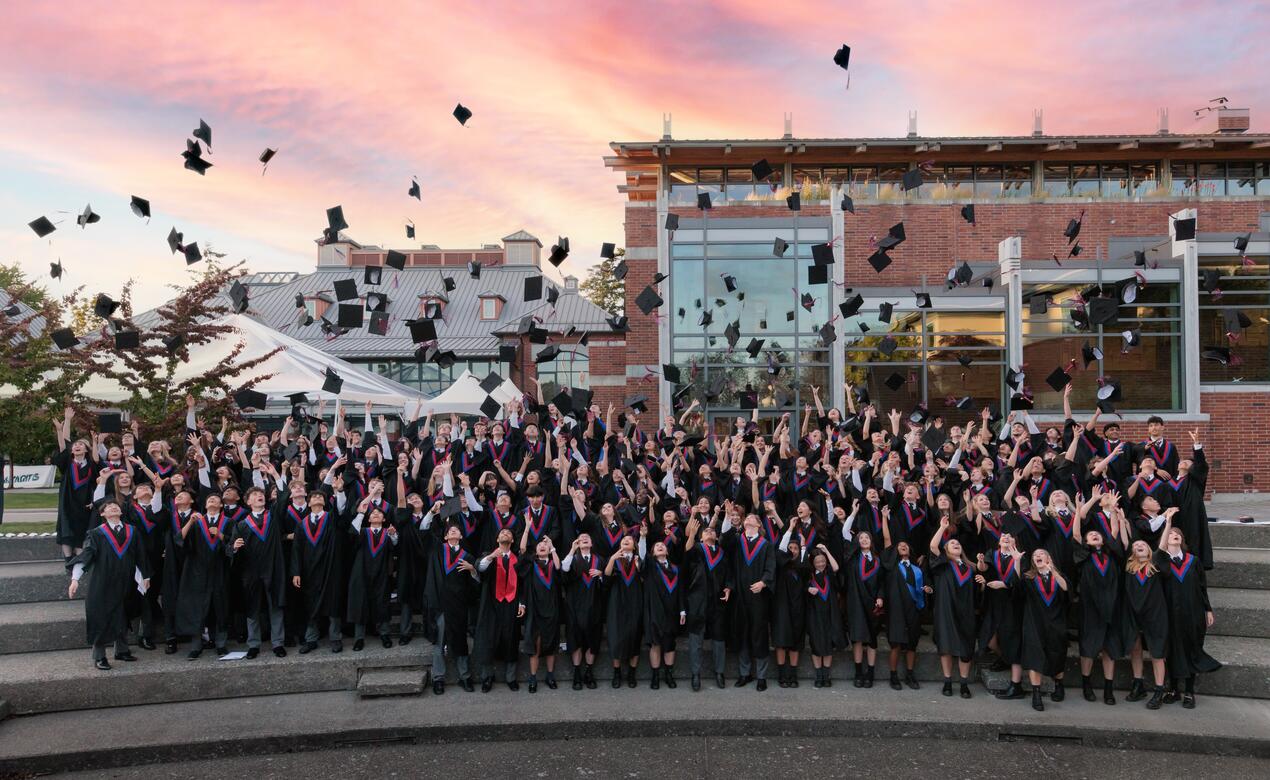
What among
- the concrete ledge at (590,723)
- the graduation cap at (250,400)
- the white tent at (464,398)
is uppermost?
the white tent at (464,398)

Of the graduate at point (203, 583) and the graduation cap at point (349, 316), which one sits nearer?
the graduate at point (203, 583)

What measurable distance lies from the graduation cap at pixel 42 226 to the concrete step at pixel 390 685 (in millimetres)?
6460

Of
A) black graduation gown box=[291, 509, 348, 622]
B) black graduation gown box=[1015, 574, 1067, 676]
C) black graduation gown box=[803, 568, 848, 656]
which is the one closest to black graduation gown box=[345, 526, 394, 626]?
black graduation gown box=[291, 509, 348, 622]

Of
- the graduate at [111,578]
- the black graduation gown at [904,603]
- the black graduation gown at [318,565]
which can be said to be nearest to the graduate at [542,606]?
the black graduation gown at [318,565]

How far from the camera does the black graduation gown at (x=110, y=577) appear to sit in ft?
23.4

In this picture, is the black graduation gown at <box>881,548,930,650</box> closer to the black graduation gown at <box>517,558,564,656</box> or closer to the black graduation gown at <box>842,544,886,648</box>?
the black graduation gown at <box>842,544,886,648</box>

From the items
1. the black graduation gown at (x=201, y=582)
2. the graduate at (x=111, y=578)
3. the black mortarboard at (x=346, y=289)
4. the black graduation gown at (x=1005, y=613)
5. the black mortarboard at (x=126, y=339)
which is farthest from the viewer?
the black mortarboard at (x=346, y=289)

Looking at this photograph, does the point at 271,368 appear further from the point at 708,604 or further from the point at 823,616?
the point at 823,616

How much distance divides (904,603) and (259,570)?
570cm

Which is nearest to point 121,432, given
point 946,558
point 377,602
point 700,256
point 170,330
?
point 170,330

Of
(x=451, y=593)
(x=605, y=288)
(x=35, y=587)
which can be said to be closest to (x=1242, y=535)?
(x=451, y=593)

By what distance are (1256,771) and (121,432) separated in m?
10.9

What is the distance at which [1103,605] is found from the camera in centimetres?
688

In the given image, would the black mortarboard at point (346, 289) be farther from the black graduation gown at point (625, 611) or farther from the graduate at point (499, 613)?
the black graduation gown at point (625, 611)
